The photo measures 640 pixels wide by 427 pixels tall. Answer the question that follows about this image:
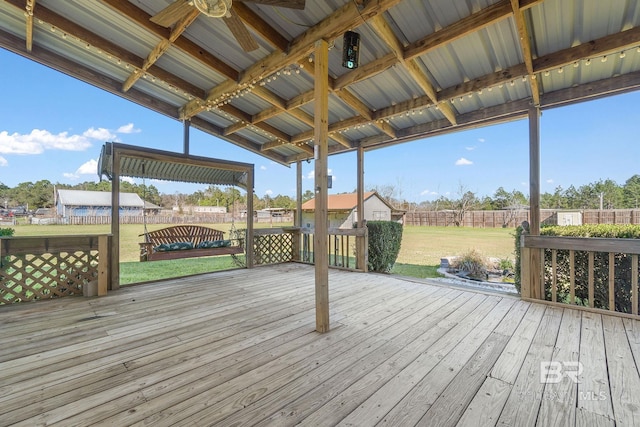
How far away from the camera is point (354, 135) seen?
5.49 m

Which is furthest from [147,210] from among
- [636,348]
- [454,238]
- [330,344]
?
[454,238]

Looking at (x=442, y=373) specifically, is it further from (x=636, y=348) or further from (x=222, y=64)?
(x=222, y=64)

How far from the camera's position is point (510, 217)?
24.2ft

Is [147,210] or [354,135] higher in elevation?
[354,135]

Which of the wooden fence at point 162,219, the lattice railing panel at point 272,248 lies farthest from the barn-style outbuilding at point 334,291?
the lattice railing panel at point 272,248

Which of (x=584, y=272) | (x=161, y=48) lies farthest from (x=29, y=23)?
(x=584, y=272)

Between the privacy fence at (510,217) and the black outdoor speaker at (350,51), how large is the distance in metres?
3.57

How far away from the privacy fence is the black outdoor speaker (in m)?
3.57

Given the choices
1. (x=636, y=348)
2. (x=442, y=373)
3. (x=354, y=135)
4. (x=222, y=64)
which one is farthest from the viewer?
(x=354, y=135)

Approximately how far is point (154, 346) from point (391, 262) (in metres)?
4.96

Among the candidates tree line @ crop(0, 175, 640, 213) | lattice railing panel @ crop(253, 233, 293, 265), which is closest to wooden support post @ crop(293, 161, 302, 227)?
lattice railing panel @ crop(253, 233, 293, 265)

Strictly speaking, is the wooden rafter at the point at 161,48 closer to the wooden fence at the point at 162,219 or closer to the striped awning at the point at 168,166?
the striped awning at the point at 168,166

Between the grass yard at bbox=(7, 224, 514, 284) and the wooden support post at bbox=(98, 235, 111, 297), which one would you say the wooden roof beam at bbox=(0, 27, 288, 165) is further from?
the wooden support post at bbox=(98, 235, 111, 297)

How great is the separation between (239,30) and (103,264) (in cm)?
371
